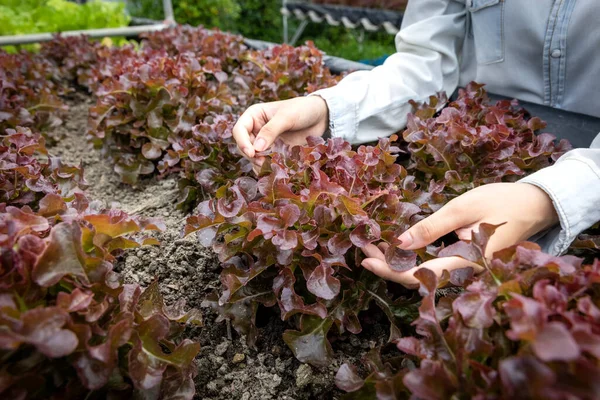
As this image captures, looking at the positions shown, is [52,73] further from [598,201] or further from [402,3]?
[402,3]

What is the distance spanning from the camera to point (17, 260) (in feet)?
2.78

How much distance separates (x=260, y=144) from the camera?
56.9 inches

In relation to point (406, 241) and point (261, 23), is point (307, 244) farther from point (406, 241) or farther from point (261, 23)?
point (261, 23)

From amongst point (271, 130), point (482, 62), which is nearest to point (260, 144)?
point (271, 130)

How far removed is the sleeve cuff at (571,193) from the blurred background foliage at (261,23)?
14.7ft

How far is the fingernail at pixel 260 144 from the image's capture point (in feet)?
4.73

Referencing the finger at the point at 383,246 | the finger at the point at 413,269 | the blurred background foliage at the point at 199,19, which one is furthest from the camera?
the blurred background foliage at the point at 199,19

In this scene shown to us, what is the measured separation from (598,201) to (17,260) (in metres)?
1.44

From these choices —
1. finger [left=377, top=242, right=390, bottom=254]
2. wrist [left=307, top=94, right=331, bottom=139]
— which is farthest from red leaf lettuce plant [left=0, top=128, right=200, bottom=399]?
wrist [left=307, top=94, right=331, bottom=139]

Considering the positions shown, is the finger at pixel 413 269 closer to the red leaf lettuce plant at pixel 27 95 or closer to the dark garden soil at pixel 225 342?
the dark garden soil at pixel 225 342

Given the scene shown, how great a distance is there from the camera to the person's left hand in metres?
1.13

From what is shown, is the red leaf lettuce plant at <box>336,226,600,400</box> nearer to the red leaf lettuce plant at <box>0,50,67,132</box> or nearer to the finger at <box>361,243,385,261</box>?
the finger at <box>361,243,385,261</box>

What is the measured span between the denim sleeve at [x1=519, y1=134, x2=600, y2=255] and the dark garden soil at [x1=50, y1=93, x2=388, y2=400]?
58 centimetres

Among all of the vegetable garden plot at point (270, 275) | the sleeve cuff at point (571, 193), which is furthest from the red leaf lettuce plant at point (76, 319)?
the sleeve cuff at point (571, 193)
